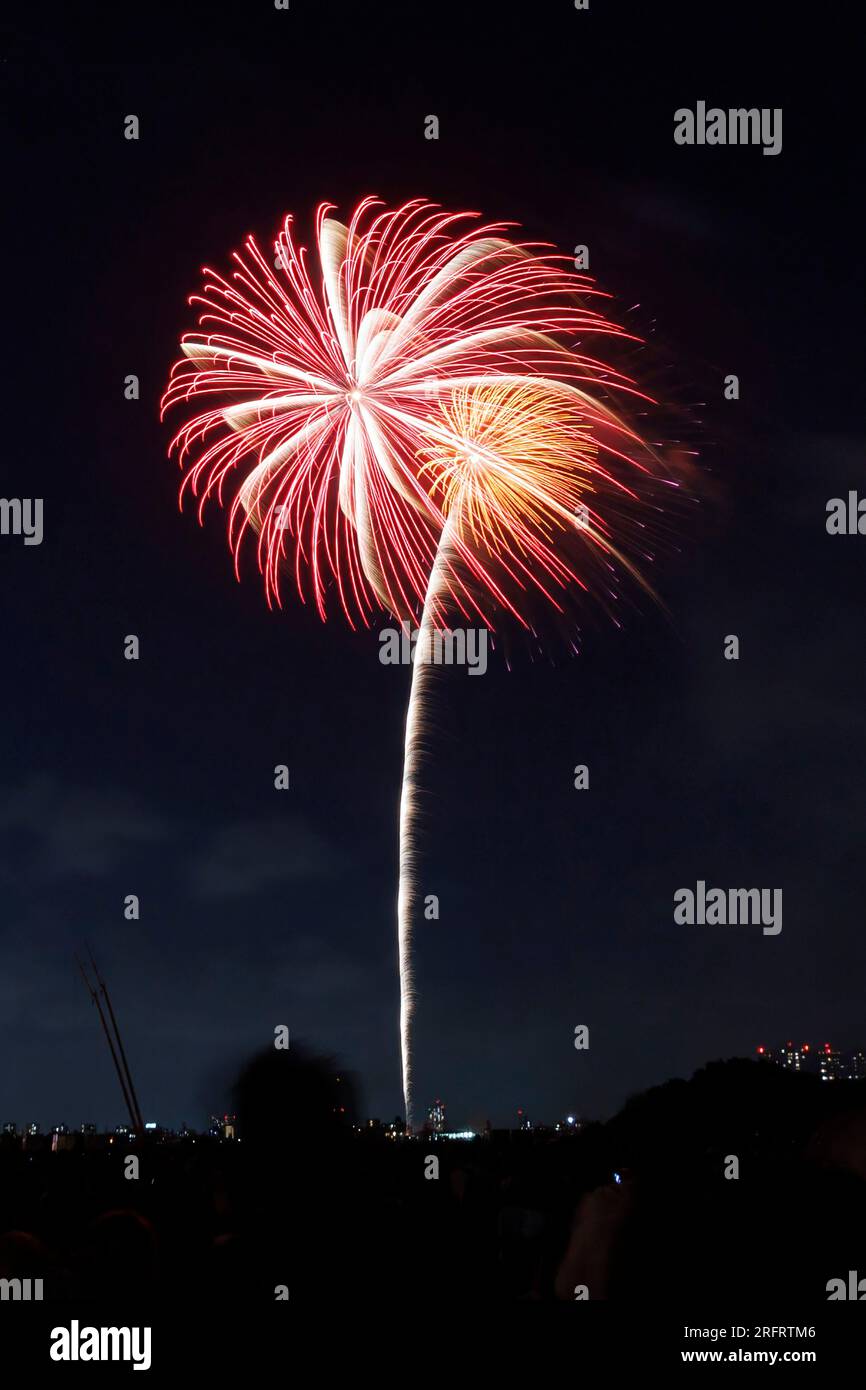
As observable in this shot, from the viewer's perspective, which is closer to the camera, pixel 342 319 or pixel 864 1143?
pixel 864 1143

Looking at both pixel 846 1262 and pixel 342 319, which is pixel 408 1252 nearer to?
pixel 846 1262

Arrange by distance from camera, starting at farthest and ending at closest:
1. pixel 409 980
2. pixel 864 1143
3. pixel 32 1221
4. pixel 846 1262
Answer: pixel 409 980 < pixel 32 1221 < pixel 864 1143 < pixel 846 1262

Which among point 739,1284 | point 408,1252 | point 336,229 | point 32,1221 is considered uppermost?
point 336,229

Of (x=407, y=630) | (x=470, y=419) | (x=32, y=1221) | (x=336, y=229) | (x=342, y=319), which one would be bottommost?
(x=32, y=1221)
